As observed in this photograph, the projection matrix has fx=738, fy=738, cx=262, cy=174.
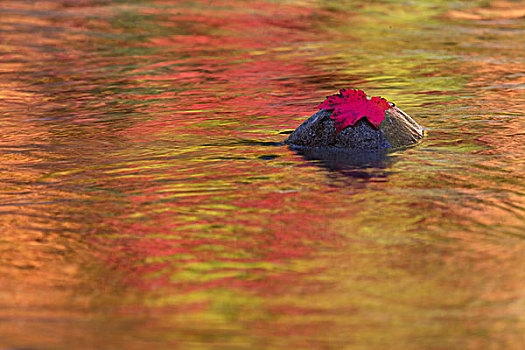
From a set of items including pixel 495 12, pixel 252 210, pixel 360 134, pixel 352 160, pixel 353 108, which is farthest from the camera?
pixel 495 12

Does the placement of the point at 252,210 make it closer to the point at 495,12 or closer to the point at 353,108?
the point at 353,108

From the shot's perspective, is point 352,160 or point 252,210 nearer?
point 252,210

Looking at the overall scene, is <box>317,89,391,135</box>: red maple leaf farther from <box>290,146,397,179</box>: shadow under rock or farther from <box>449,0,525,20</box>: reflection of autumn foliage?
<box>449,0,525,20</box>: reflection of autumn foliage

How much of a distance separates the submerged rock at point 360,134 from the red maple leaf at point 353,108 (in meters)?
0.06

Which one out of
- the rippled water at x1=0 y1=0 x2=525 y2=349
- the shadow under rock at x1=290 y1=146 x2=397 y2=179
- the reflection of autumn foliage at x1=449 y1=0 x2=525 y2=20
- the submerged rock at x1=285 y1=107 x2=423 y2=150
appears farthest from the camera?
A: the reflection of autumn foliage at x1=449 y1=0 x2=525 y2=20

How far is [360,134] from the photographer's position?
26.2 feet

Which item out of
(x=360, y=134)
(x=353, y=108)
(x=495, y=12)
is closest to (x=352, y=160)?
(x=360, y=134)

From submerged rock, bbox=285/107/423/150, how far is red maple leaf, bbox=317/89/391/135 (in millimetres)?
64

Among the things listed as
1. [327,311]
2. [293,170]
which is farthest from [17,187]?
[327,311]

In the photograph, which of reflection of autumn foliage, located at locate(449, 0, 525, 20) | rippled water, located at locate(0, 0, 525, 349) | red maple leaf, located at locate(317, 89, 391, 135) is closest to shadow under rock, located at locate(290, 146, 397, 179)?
rippled water, located at locate(0, 0, 525, 349)

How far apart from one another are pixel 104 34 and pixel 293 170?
35.8 feet

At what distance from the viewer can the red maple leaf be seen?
26.3 ft

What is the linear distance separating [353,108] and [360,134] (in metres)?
0.33

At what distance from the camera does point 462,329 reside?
4066mm
